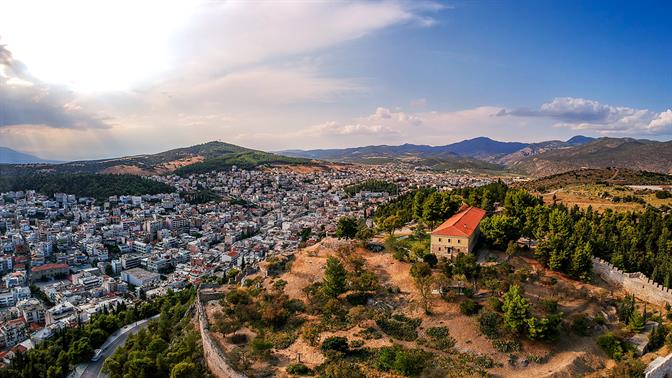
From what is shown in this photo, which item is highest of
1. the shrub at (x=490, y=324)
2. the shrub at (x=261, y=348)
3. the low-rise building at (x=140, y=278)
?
the shrub at (x=490, y=324)

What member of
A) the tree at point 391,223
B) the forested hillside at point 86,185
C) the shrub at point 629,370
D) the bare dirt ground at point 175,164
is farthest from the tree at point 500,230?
the bare dirt ground at point 175,164

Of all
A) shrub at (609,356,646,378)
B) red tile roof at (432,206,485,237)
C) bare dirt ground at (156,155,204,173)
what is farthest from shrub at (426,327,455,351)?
bare dirt ground at (156,155,204,173)

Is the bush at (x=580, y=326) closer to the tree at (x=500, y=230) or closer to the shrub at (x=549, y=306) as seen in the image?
the shrub at (x=549, y=306)

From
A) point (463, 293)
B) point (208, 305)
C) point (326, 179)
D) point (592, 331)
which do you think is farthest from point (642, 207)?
point (326, 179)

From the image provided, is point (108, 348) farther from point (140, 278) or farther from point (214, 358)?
point (140, 278)

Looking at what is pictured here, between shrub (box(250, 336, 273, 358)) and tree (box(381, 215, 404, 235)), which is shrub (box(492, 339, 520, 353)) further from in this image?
tree (box(381, 215, 404, 235))

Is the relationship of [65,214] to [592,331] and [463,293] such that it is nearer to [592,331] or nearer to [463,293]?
[463,293]
